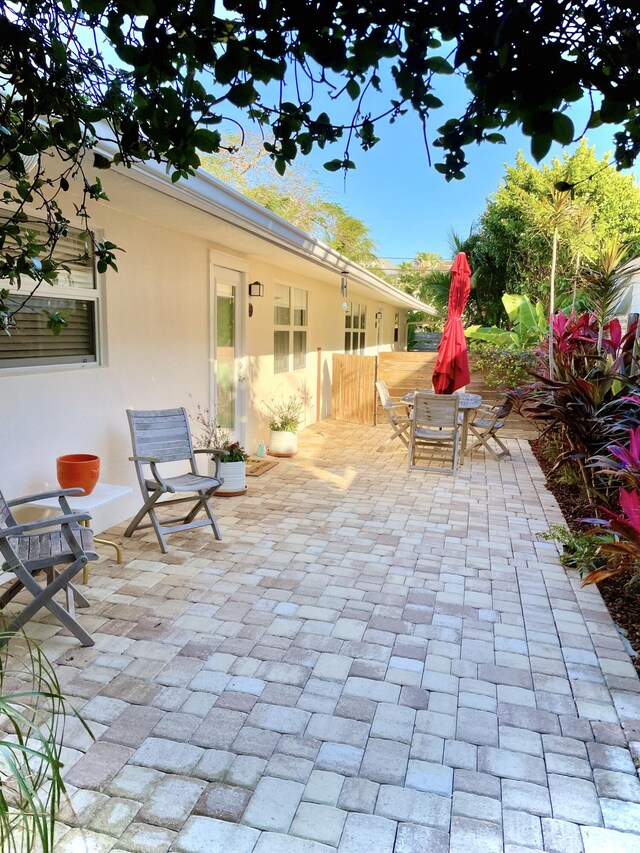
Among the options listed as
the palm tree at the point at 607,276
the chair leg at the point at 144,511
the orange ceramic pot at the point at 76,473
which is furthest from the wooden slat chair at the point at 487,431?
the orange ceramic pot at the point at 76,473

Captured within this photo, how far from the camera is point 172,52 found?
129 centimetres

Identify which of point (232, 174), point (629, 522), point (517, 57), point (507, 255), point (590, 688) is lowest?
point (590, 688)

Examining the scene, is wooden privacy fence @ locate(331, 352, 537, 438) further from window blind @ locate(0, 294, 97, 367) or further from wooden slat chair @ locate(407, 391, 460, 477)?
window blind @ locate(0, 294, 97, 367)

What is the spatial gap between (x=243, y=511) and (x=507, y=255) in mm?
14264

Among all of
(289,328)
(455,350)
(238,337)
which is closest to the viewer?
(238,337)

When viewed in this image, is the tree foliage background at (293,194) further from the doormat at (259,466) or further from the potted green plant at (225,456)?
the potted green plant at (225,456)

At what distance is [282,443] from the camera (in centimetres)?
807

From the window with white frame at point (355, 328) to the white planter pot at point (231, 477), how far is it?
7.86 m

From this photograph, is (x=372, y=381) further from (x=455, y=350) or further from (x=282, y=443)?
(x=282, y=443)

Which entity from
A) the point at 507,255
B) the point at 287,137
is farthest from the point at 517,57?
the point at 507,255

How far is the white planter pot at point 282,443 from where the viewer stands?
8.07m

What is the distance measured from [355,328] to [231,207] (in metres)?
10.1

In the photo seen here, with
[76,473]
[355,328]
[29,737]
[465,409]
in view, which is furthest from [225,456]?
[355,328]

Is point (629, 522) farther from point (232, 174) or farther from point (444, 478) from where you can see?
point (232, 174)
